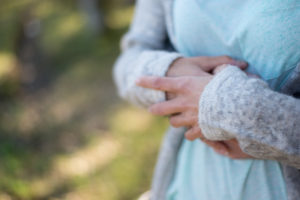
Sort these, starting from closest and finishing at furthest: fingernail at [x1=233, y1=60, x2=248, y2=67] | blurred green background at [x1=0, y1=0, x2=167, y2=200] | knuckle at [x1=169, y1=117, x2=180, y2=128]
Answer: fingernail at [x1=233, y1=60, x2=248, y2=67] → knuckle at [x1=169, y1=117, x2=180, y2=128] → blurred green background at [x1=0, y1=0, x2=167, y2=200]

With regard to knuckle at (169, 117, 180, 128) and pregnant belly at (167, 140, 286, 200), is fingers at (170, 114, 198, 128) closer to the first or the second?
knuckle at (169, 117, 180, 128)

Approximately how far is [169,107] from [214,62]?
0.18 meters

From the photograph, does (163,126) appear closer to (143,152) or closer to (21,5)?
(143,152)

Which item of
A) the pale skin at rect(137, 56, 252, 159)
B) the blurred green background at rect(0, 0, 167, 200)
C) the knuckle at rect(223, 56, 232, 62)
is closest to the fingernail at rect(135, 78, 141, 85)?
the pale skin at rect(137, 56, 252, 159)

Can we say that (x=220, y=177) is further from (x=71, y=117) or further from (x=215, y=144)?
(x=71, y=117)

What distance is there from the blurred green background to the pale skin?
1.63 meters

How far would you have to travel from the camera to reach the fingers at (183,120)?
875mm

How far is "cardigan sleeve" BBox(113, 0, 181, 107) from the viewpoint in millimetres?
961

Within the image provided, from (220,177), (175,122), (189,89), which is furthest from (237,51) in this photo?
(220,177)

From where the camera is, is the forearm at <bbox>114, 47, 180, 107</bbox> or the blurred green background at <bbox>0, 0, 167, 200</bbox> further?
the blurred green background at <bbox>0, 0, 167, 200</bbox>

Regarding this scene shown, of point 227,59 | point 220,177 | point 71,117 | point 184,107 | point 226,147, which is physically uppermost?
point 227,59

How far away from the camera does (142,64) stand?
99 centimetres

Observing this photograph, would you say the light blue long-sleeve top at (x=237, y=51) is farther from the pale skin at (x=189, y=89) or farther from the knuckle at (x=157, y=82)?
the knuckle at (x=157, y=82)

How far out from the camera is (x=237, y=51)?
86 cm
